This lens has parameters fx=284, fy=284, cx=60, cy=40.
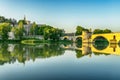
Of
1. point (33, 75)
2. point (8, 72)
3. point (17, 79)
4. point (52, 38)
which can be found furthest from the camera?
point (52, 38)

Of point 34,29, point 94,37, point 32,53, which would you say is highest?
point 34,29

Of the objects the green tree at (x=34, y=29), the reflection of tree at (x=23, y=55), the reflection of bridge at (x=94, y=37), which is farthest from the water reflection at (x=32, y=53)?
the green tree at (x=34, y=29)

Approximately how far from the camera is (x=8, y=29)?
67875mm

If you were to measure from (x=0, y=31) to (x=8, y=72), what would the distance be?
Result: 54.5 meters

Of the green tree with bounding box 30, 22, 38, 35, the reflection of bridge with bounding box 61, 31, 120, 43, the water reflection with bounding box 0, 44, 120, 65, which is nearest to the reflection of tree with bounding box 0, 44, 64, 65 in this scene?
the water reflection with bounding box 0, 44, 120, 65

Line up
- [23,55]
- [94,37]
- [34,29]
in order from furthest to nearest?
[34,29] → [94,37] → [23,55]

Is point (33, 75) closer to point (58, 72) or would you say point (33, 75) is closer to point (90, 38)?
point (58, 72)

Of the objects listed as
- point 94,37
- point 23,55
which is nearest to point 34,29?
point 94,37

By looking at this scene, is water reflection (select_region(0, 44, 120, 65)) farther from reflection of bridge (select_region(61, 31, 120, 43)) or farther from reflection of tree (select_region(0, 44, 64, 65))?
reflection of bridge (select_region(61, 31, 120, 43))

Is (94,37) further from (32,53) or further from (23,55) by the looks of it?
(23,55)

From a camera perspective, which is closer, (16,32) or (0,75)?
(0,75)

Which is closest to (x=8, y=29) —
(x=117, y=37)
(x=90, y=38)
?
(x=90, y=38)

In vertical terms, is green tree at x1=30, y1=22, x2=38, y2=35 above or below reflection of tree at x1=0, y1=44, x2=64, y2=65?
above

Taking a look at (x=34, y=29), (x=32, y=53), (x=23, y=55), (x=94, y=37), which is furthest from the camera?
(x=34, y=29)
